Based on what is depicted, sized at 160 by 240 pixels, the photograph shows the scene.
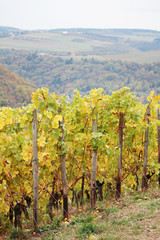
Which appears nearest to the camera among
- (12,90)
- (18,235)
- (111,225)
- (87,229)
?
(87,229)

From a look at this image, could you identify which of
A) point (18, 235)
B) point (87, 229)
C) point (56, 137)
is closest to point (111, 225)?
point (87, 229)

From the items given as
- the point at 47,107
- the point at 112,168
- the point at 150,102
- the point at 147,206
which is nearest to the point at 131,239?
the point at 147,206

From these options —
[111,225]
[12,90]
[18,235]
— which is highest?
[111,225]

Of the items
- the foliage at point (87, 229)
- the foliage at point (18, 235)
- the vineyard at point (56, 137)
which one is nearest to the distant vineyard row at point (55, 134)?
the vineyard at point (56, 137)

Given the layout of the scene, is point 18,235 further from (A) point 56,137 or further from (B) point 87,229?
(A) point 56,137

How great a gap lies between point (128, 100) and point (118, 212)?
377 centimetres

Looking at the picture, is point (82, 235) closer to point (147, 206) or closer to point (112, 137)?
point (147, 206)

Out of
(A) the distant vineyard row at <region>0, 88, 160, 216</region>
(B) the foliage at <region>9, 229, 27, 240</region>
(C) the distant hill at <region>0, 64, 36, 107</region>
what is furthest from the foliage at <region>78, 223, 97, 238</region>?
(C) the distant hill at <region>0, 64, 36, 107</region>

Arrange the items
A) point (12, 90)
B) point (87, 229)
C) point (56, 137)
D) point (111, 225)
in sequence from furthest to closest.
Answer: point (12, 90), point (56, 137), point (111, 225), point (87, 229)

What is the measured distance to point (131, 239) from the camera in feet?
19.2

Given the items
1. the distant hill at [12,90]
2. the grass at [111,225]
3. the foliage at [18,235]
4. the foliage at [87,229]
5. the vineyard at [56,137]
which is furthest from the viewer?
the distant hill at [12,90]

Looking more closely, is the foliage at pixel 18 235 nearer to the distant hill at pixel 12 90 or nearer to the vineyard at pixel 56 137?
the vineyard at pixel 56 137

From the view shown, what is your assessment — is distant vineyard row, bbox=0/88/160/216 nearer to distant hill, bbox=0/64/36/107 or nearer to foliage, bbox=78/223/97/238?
foliage, bbox=78/223/97/238

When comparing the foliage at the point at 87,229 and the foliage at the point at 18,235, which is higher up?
the foliage at the point at 87,229
